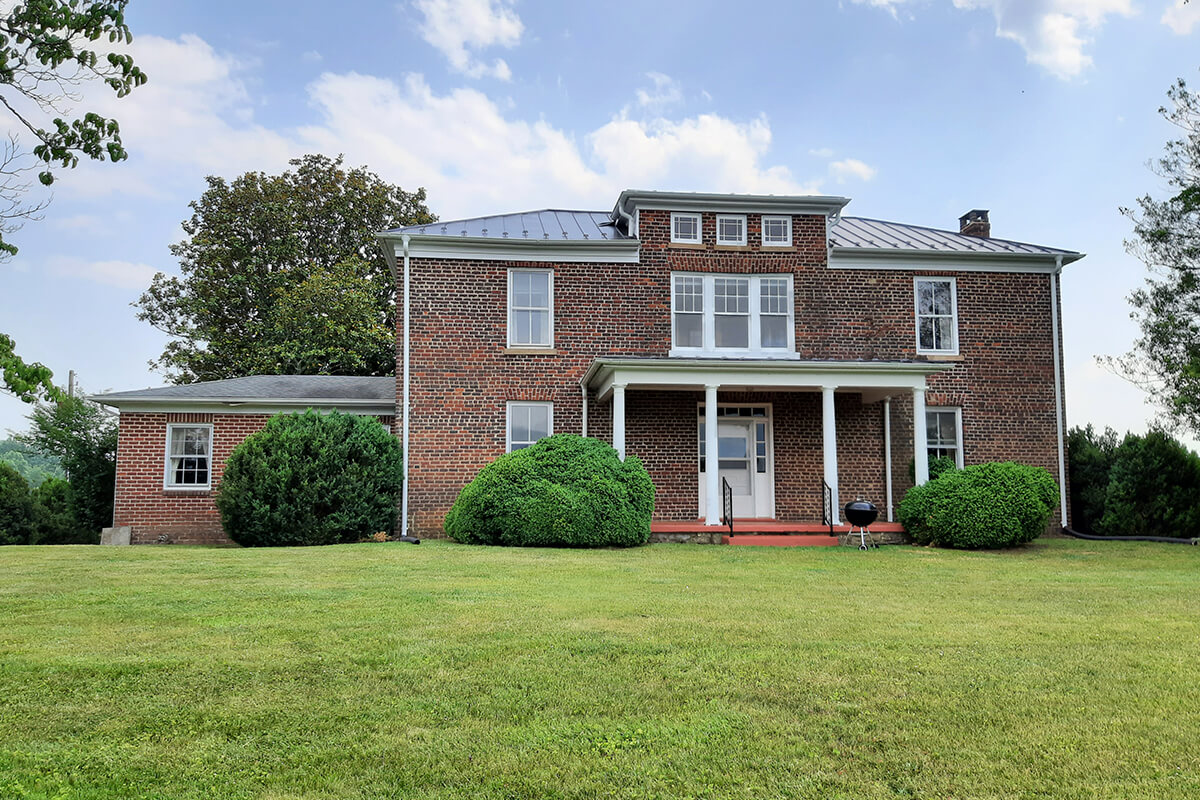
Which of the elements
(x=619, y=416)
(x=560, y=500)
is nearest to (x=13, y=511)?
(x=560, y=500)

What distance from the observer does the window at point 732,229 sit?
19.4m

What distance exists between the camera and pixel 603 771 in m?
3.83

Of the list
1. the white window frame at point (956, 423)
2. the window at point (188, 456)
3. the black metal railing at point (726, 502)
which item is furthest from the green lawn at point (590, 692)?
Answer: the white window frame at point (956, 423)

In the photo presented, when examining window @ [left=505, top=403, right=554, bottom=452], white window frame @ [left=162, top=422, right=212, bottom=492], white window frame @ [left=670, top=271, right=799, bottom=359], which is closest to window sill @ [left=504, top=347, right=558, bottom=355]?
window @ [left=505, top=403, right=554, bottom=452]

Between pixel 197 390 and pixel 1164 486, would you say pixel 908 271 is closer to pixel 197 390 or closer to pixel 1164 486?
pixel 1164 486

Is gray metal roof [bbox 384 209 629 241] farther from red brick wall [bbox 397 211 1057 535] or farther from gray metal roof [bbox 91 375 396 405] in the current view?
gray metal roof [bbox 91 375 396 405]

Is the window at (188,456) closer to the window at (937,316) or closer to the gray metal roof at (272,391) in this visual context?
the gray metal roof at (272,391)

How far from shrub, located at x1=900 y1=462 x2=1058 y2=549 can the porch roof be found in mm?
2142

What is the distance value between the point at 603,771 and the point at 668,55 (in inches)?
671

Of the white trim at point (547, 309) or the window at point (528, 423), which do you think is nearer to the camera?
the window at point (528, 423)

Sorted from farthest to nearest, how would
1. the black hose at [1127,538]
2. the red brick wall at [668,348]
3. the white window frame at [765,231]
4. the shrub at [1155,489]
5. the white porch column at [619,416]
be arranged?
the white window frame at [765,231] < the red brick wall at [668,348] < the shrub at [1155,489] < the black hose at [1127,538] < the white porch column at [619,416]

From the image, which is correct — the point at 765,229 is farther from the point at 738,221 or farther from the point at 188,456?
the point at 188,456

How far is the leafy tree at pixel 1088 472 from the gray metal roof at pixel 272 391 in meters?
15.3

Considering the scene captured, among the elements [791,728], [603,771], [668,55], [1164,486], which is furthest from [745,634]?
[1164,486]
